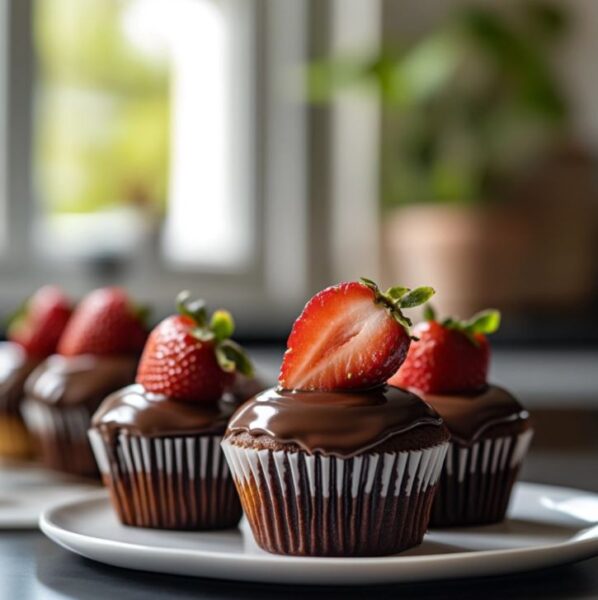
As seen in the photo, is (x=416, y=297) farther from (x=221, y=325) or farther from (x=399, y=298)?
(x=221, y=325)

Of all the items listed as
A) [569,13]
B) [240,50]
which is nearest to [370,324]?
[240,50]

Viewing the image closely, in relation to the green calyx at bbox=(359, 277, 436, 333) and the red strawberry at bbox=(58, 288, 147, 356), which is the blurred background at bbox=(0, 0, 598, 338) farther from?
the green calyx at bbox=(359, 277, 436, 333)

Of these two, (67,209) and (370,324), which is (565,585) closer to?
(370,324)

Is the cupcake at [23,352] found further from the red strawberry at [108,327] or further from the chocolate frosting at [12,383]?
the red strawberry at [108,327]

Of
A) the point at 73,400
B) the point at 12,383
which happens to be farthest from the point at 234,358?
the point at 12,383

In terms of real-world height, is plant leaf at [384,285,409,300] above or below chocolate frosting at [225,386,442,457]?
above

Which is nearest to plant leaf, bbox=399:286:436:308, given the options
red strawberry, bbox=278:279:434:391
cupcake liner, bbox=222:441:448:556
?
red strawberry, bbox=278:279:434:391

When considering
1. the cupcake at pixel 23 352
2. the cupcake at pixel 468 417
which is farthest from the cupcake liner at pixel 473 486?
the cupcake at pixel 23 352
